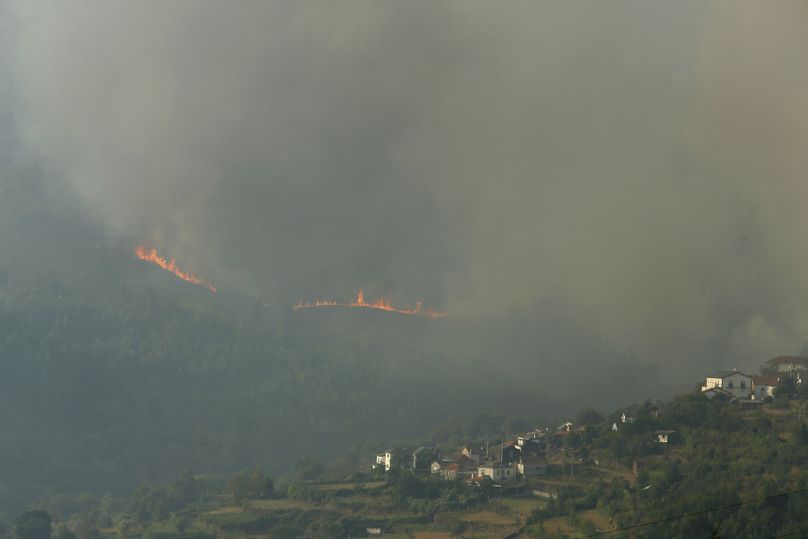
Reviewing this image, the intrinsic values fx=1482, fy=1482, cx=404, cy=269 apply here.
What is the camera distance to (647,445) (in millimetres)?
74062

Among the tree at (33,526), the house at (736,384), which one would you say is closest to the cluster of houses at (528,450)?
the house at (736,384)

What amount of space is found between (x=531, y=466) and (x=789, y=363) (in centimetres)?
1734

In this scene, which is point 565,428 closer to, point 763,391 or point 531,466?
point 531,466

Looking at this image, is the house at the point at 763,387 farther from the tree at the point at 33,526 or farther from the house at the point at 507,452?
the tree at the point at 33,526

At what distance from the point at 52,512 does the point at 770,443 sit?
44.4m

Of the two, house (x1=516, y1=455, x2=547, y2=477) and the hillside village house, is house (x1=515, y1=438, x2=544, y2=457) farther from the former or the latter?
the hillside village house

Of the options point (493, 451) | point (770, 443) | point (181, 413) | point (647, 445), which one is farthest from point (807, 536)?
point (181, 413)

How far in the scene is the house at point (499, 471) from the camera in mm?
77812

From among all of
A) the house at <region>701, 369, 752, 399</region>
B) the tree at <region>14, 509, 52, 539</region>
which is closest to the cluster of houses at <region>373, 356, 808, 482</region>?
the house at <region>701, 369, 752, 399</region>

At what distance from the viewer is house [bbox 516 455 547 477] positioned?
77.5 meters

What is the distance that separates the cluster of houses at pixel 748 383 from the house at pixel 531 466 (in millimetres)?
9667

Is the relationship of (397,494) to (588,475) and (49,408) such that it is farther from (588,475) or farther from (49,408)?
(49,408)

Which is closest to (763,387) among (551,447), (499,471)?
(551,447)

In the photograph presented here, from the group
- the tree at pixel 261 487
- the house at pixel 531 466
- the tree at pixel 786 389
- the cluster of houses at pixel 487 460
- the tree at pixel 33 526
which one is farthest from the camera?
the tree at pixel 261 487
